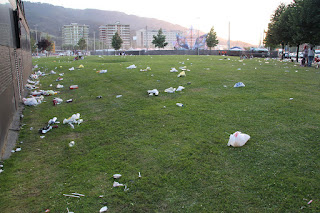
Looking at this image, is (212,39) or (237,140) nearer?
(237,140)

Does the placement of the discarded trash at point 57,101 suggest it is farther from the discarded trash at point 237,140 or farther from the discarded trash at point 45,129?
the discarded trash at point 237,140

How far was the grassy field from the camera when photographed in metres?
3.22

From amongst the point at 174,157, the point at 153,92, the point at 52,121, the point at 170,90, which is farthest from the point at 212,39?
the point at 174,157

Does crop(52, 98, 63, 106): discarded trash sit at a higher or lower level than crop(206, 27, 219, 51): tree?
lower

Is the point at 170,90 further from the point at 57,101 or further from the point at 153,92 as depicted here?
the point at 57,101

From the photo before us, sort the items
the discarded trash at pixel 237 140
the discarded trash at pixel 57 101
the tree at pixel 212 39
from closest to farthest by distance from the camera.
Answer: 1. the discarded trash at pixel 237 140
2. the discarded trash at pixel 57 101
3. the tree at pixel 212 39

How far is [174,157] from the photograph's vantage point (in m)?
4.25

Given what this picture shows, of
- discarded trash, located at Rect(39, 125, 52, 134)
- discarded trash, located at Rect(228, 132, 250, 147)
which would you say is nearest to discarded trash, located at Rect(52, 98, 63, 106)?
discarded trash, located at Rect(39, 125, 52, 134)

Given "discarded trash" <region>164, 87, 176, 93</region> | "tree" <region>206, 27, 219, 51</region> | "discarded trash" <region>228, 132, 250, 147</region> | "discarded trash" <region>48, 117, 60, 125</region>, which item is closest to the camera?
"discarded trash" <region>228, 132, 250, 147</region>

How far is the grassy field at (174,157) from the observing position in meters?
3.22

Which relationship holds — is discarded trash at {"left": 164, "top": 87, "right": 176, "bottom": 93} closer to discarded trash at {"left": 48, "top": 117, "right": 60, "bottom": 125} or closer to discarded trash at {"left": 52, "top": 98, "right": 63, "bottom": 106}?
discarded trash at {"left": 52, "top": 98, "right": 63, "bottom": 106}

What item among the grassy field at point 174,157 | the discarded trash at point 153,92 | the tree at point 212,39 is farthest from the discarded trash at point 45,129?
the tree at point 212,39

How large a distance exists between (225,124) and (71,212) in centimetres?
357

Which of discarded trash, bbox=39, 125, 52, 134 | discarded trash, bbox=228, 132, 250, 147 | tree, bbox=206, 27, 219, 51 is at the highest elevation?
tree, bbox=206, 27, 219, 51
